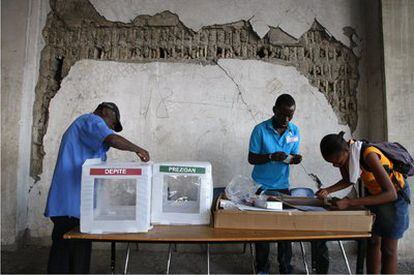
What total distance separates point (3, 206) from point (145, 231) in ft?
9.00

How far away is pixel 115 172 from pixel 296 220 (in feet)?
3.61

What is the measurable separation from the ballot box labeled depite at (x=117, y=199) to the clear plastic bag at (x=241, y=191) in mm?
667

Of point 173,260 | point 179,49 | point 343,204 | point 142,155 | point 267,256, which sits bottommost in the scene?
point 173,260

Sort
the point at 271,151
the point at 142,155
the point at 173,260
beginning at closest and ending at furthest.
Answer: the point at 142,155
the point at 271,151
the point at 173,260

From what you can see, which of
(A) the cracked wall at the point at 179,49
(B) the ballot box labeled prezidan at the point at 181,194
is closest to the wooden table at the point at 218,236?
(B) the ballot box labeled prezidan at the point at 181,194

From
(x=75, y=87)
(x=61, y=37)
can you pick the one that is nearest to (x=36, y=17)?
(x=61, y=37)

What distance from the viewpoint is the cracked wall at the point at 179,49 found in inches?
152

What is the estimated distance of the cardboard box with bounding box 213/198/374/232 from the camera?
1.87m

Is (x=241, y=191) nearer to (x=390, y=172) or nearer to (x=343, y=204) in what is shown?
(x=343, y=204)

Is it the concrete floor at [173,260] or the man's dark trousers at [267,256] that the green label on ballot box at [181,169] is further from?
the concrete floor at [173,260]

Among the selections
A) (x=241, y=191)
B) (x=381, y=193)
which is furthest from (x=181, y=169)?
(x=381, y=193)

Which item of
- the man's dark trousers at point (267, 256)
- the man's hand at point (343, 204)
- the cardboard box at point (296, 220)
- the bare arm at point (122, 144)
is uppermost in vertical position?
the bare arm at point (122, 144)

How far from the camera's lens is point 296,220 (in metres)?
1.91

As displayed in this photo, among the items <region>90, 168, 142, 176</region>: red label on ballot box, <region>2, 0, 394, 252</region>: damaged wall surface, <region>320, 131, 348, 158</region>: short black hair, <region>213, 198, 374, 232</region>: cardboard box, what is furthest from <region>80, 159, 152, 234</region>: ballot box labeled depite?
<region>2, 0, 394, 252</region>: damaged wall surface
